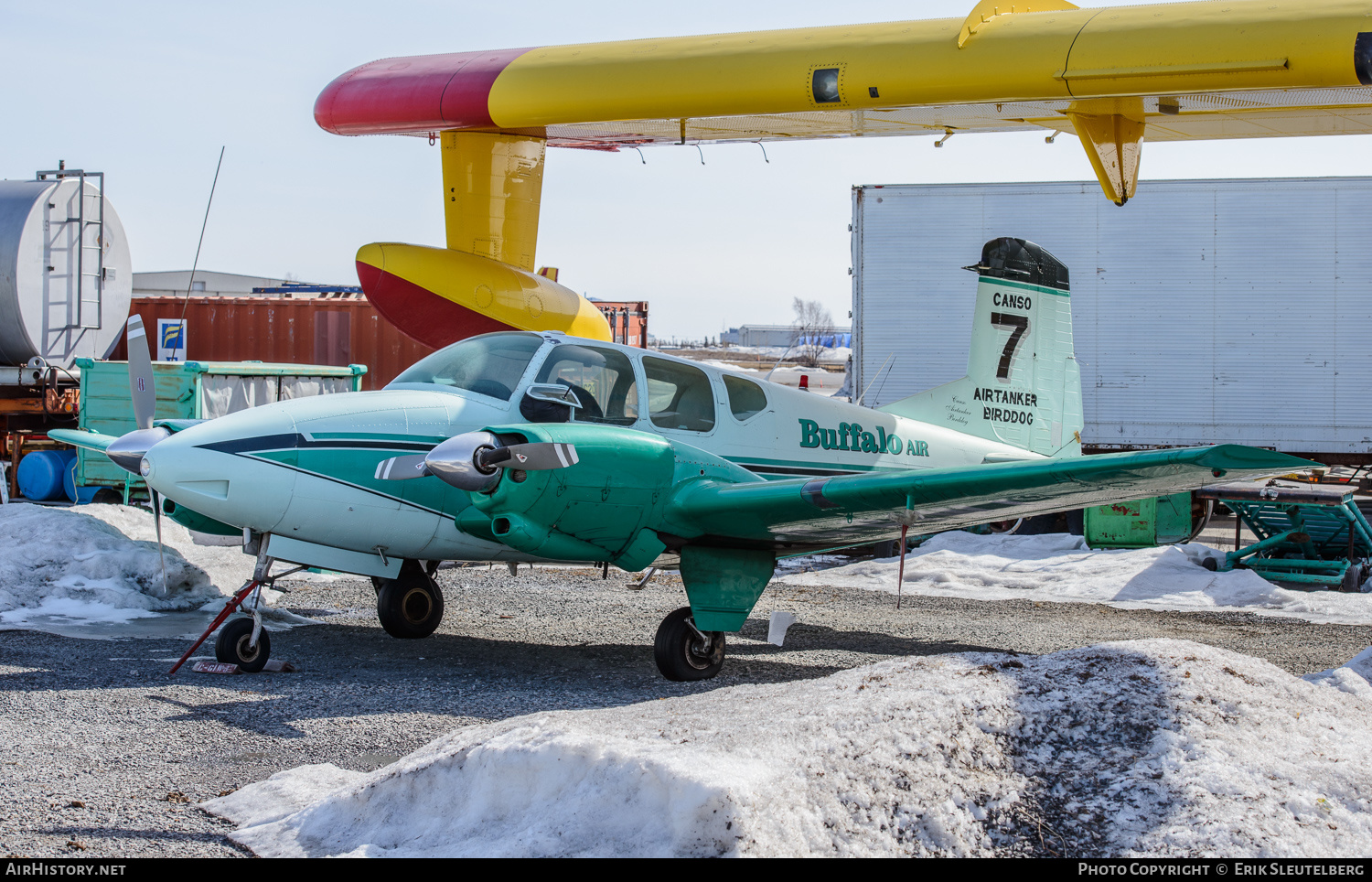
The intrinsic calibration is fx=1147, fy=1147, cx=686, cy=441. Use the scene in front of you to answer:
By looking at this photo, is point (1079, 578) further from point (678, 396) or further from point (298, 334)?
point (298, 334)

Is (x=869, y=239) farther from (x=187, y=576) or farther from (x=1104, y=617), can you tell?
(x=187, y=576)

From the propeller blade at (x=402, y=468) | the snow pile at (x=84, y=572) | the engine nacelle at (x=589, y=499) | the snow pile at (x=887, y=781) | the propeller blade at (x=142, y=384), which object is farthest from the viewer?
the snow pile at (x=84, y=572)

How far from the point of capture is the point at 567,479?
7.08 meters

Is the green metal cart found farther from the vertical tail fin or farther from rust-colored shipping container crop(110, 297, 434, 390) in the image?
rust-colored shipping container crop(110, 297, 434, 390)

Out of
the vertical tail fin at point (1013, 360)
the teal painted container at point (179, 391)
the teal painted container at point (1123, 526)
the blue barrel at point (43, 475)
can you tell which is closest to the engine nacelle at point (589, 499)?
the vertical tail fin at point (1013, 360)

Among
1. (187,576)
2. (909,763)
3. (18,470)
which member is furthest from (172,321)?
(909,763)

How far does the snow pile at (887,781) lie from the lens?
12.6 ft

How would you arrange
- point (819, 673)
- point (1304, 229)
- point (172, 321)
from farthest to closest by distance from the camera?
point (172, 321) < point (1304, 229) < point (819, 673)

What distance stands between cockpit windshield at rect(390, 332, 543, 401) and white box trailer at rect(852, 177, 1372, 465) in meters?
9.33

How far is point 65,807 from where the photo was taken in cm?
453

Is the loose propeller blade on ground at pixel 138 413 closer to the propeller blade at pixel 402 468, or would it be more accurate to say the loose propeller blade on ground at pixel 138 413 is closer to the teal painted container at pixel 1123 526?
the propeller blade at pixel 402 468

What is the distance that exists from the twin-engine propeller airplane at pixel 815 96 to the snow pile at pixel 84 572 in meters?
3.18

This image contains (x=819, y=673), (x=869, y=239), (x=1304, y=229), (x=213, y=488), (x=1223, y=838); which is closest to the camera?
(x=1223, y=838)
